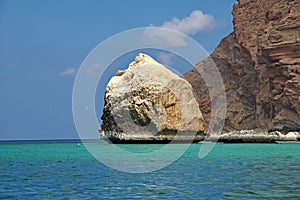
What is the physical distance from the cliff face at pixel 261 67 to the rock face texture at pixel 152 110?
75.4ft

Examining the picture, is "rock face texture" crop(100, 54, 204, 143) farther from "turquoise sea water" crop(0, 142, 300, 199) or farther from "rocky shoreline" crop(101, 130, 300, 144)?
"turquoise sea water" crop(0, 142, 300, 199)

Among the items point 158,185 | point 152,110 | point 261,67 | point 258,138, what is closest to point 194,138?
point 152,110

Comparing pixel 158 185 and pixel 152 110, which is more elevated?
pixel 152 110

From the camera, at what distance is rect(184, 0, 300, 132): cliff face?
8175 cm

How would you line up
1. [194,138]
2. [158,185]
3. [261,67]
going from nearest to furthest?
[158,185] → [194,138] → [261,67]

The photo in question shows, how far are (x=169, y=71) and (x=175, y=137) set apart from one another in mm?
9577

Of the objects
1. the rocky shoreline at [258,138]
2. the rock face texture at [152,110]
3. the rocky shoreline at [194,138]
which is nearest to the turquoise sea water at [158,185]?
the rocky shoreline at [194,138]

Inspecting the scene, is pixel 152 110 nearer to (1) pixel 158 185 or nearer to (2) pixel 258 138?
(2) pixel 258 138

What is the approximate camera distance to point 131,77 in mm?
67500

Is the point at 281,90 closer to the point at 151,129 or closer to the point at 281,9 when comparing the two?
the point at 281,9

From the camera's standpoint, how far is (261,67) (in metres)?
92.5

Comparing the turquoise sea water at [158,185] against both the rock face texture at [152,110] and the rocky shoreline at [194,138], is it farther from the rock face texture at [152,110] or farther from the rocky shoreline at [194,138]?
the rock face texture at [152,110]

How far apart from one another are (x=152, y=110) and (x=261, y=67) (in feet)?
120

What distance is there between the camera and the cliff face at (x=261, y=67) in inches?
3219
